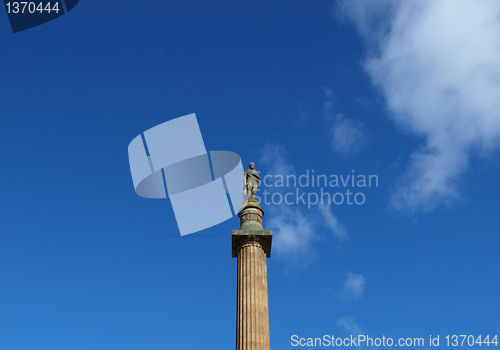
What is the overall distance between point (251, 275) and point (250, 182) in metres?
4.25

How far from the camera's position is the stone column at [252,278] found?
57.3 feet

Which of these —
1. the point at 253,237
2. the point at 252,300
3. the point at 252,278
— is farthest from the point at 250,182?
the point at 252,300

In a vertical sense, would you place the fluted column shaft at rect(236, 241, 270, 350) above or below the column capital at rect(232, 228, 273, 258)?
below

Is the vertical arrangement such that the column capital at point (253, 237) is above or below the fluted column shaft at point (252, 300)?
above

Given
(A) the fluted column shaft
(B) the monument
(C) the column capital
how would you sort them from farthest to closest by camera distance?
(C) the column capital
(B) the monument
(A) the fluted column shaft

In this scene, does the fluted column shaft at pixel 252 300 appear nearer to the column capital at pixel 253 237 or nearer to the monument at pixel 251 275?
the monument at pixel 251 275

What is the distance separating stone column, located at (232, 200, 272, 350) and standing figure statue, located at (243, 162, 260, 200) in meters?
0.58

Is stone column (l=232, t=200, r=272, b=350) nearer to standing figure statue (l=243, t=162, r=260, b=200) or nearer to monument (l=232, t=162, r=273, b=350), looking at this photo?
monument (l=232, t=162, r=273, b=350)

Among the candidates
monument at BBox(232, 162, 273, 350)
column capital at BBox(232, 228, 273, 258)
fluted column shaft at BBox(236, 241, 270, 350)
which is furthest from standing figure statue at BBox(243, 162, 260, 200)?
fluted column shaft at BBox(236, 241, 270, 350)

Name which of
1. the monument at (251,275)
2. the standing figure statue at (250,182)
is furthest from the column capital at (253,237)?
the standing figure statue at (250,182)

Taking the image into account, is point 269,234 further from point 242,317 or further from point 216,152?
point 216,152

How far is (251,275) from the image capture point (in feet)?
61.4

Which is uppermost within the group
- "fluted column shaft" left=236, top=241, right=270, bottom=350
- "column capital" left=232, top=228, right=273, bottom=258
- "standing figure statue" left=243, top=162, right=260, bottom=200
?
"standing figure statue" left=243, top=162, right=260, bottom=200

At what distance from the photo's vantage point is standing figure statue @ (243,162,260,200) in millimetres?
21097
